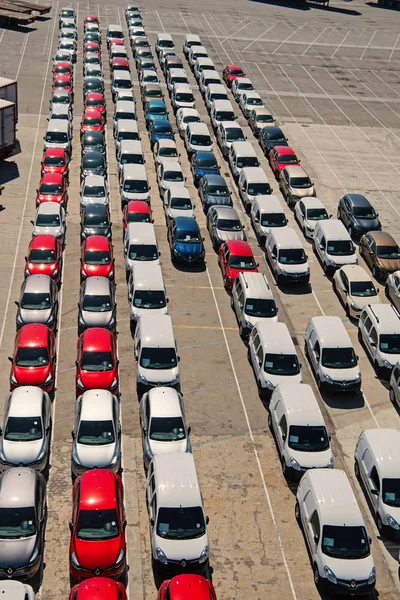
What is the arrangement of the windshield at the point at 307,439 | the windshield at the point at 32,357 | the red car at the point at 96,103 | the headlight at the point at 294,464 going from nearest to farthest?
the headlight at the point at 294,464
the windshield at the point at 307,439
the windshield at the point at 32,357
the red car at the point at 96,103

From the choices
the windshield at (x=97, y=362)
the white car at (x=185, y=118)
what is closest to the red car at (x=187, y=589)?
the windshield at (x=97, y=362)

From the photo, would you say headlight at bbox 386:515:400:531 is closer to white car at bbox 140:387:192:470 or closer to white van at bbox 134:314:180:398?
white car at bbox 140:387:192:470

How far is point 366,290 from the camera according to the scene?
113 feet

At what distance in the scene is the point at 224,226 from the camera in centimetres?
3875

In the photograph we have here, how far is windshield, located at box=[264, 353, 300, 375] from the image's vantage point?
2847 centimetres

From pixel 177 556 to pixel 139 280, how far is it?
13.8m

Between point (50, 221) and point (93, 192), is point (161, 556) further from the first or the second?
point (93, 192)

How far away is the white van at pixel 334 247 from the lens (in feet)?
121

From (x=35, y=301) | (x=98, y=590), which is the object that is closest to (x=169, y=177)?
(x=35, y=301)

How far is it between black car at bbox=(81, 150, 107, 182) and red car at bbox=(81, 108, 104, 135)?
18.9 feet

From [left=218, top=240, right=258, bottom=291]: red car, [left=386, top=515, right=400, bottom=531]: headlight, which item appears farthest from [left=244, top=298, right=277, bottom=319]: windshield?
[left=386, top=515, right=400, bottom=531]: headlight

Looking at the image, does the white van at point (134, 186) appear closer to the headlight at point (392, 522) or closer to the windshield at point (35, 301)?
the windshield at point (35, 301)

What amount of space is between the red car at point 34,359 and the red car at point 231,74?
131ft

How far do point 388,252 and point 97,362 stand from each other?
53.4 feet
